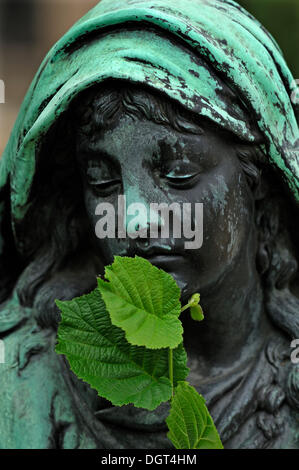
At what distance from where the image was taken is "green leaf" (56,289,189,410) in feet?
6.55

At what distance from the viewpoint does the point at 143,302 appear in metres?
1.94

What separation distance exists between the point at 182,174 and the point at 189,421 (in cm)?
54

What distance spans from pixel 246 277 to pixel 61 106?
23.8 inches

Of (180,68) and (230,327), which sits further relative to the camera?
(230,327)

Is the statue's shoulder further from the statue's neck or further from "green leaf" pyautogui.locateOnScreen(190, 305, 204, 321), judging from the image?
"green leaf" pyautogui.locateOnScreen(190, 305, 204, 321)

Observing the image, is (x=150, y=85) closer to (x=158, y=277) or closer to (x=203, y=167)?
(x=203, y=167)

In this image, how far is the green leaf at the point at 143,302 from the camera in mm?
1903

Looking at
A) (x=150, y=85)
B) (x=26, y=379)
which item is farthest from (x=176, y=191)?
(x=26, y=379)

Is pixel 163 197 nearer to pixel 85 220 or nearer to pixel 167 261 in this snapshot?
pixel 167 261

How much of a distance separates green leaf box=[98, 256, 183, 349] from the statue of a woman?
0.60 ft
